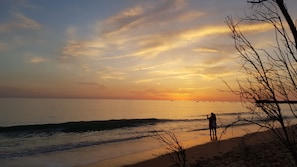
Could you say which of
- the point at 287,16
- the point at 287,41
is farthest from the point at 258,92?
the point at 287,16

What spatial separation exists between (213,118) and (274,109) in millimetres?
24068

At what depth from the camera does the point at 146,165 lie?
1652cm

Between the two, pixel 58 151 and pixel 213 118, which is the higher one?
pixel 213 118

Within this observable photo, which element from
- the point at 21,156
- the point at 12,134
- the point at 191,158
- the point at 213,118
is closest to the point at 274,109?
the point at 191,158

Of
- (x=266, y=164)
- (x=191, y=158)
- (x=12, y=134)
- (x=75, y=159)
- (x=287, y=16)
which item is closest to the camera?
(x=287, y=16)

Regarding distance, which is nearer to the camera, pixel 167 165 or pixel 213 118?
pixel 167 165

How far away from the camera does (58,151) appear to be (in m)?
22.6

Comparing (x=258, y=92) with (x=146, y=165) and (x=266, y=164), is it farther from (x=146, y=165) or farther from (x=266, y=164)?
(x=146, y=165)

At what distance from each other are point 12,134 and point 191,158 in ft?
87.7

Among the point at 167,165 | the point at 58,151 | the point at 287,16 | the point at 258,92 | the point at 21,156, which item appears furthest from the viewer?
the point at 58,151

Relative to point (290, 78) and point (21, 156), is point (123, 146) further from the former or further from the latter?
point (290, 78)

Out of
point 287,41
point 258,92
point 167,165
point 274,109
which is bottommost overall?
point 167,165

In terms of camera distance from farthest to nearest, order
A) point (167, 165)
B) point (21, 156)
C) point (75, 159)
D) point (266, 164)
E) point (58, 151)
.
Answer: point (58, 151) < point (21, 156) < point (75, 159) < point (167, 165) < point (266, 164)

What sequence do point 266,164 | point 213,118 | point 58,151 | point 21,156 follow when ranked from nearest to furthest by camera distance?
point 266,164 → point 21,156 → point 58,151 → point 213,118
